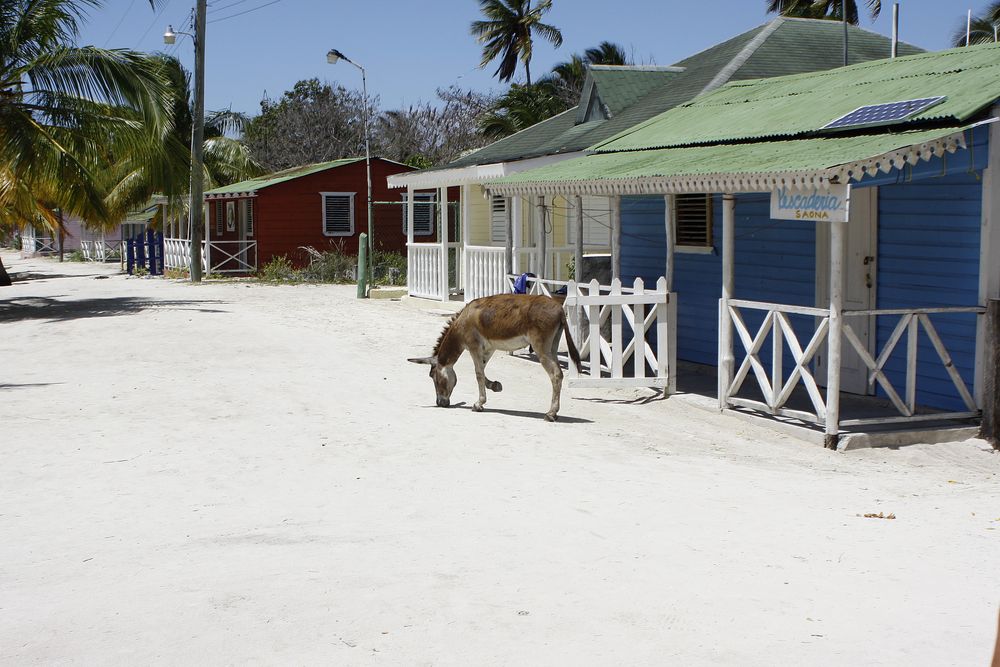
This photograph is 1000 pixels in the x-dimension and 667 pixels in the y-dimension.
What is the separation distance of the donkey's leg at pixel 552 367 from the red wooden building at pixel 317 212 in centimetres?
2362

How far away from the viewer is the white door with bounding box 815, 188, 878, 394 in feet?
35.7

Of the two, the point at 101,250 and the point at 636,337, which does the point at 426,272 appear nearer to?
the point at 636,337

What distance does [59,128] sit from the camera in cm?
2159

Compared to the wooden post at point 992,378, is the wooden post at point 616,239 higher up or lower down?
higher up

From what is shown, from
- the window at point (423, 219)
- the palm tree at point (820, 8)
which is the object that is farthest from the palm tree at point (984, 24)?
the window at point (423, 219)

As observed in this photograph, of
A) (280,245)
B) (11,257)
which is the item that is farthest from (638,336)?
(11,257)

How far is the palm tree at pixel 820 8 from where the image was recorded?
1590 inches

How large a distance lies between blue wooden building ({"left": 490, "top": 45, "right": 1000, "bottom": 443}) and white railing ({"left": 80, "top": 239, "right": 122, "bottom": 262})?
41.8 m

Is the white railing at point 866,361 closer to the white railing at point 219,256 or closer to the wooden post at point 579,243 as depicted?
the wooden post at point 579,243

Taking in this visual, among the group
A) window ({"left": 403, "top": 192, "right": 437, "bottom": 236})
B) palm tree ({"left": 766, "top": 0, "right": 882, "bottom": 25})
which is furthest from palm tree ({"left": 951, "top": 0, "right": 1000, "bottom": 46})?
window ({"left": 403, "top": 192, "right": 437, "bottom": 236})

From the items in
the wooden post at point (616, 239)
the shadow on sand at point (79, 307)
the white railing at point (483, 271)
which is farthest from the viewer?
the shadow on sand at point (79, 307)

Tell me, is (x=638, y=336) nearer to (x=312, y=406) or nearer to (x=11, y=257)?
(x=312, y=406)

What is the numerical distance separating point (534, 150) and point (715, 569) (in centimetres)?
1385

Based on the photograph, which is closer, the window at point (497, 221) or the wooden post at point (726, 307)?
the wooden post at point (726, 307)
